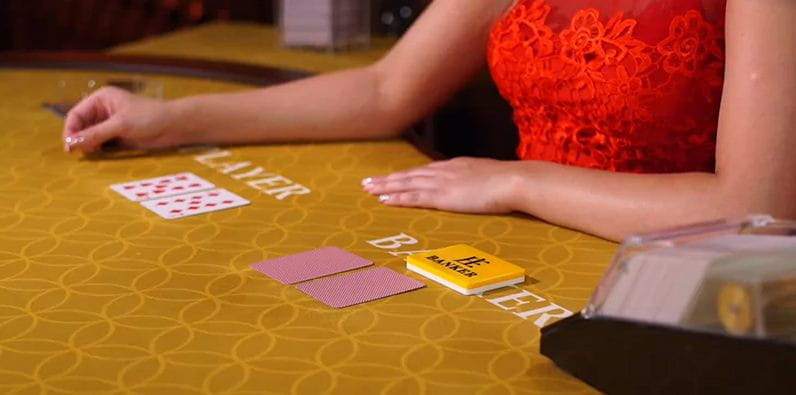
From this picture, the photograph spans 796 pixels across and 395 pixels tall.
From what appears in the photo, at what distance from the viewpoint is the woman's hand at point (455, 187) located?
5.19 ft

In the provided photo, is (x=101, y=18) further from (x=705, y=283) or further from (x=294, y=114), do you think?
(x=705, y=283)

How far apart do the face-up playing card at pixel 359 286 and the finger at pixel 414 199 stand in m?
0.27

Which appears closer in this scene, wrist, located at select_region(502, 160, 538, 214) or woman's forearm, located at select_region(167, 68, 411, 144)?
wrist, located at select_region(502, 160, 538, 214)

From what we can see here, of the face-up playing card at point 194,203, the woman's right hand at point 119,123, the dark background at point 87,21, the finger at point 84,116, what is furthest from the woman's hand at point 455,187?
the dark background at point 87,21

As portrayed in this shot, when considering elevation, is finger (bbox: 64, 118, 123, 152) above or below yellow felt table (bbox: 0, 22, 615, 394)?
above

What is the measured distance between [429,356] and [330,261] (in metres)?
0.31

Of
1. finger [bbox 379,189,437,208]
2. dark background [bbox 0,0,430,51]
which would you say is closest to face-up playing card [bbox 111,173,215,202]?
finger [bbox 379,189,437,208]

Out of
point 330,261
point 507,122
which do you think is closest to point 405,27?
point 507,122

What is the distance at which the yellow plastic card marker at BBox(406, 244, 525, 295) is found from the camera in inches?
51.1

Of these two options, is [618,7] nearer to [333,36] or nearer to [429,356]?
[429,356]

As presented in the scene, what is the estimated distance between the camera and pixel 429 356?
1.12 metres

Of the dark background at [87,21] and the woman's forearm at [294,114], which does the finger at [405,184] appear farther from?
the dark background at [87,21]

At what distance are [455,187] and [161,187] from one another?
463 mm

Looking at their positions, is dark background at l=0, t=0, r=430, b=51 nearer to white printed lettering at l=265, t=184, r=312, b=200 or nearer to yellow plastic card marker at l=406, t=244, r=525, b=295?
white printed lettering at l=265, t=184, r=312, b=200
